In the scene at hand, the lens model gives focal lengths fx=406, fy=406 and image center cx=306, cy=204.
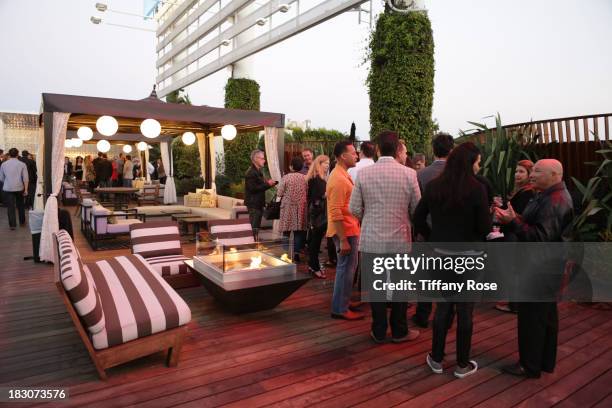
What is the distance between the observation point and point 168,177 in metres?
13.7

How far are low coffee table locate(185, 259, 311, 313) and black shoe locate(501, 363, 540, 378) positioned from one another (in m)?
1.73

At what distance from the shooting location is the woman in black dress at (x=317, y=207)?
17.0 feet

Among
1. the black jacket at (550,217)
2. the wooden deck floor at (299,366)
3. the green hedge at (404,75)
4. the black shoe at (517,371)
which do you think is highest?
the green hedge at (404,75)

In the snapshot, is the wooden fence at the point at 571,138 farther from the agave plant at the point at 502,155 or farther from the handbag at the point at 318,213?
the handbag at the point at 318,213

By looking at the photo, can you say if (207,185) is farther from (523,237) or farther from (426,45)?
(523,237)

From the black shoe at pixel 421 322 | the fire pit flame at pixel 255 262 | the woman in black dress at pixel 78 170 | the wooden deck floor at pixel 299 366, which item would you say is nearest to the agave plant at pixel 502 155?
the wooden deck floor at pixel 299 366

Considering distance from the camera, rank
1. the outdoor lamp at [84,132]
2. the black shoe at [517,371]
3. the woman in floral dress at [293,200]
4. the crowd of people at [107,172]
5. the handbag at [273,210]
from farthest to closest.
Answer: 1. the crowd of people at [107,172]
2. the outdoor lamp at [84,132]
3. the handbag at [273,210]
4. the woman in floral dress at [293,200]
5. the black shoe at [517,371]

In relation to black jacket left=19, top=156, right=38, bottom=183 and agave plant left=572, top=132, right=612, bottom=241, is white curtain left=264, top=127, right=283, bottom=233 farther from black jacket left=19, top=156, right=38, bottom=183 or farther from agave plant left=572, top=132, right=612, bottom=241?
black jacket left=19, top=156, right=38, bottom=183

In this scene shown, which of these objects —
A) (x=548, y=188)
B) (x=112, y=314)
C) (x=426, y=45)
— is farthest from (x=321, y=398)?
(x=426, y=45)

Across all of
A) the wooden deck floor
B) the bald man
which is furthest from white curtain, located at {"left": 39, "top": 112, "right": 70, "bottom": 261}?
the bald man

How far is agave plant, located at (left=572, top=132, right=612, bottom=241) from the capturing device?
420 centimetres

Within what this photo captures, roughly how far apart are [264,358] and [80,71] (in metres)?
41.5

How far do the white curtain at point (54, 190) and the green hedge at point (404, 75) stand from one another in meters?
6.00

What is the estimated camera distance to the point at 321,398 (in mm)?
2490
